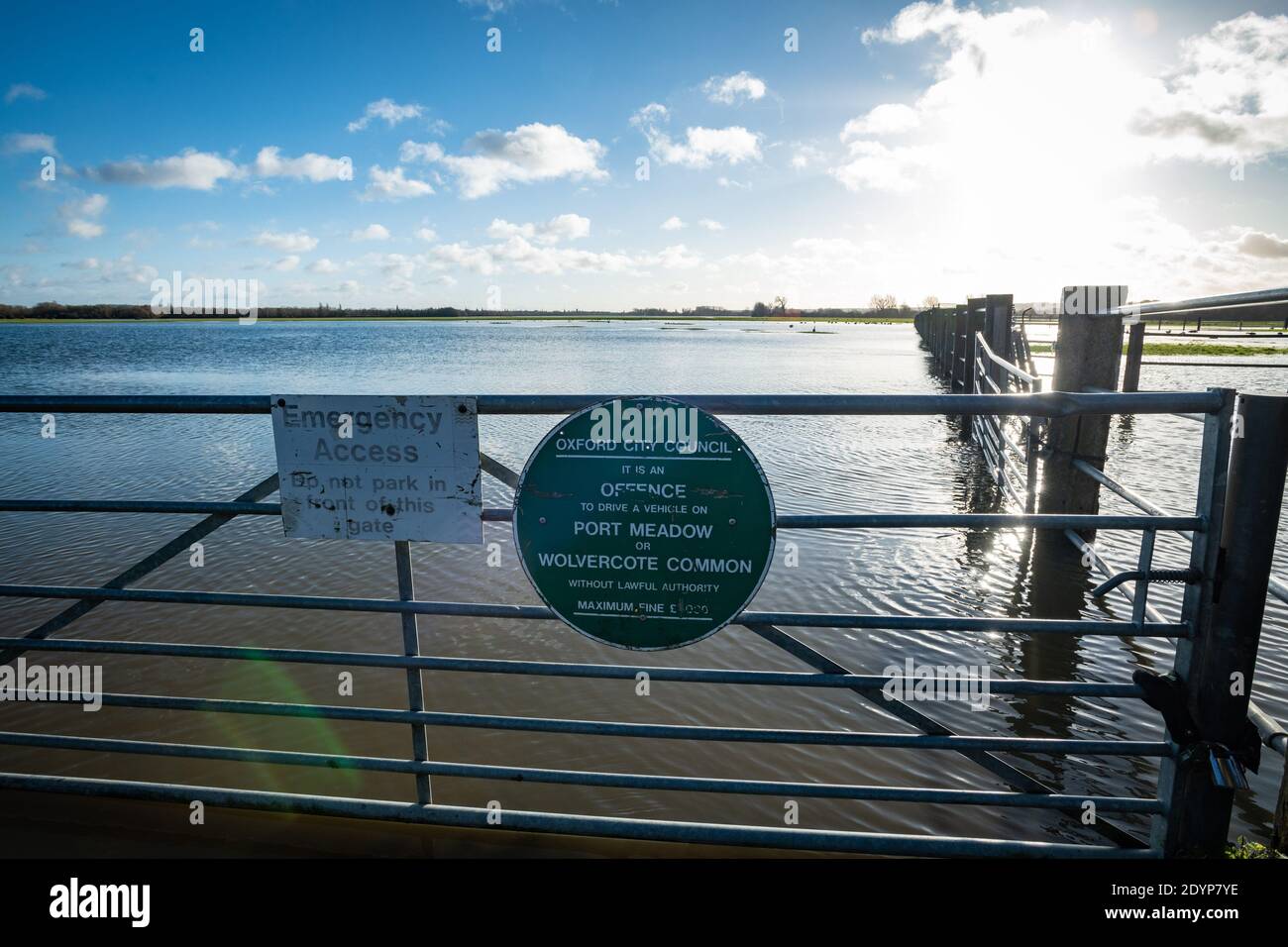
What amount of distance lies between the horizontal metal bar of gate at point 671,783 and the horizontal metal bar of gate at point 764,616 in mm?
598

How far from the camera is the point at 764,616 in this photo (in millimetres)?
2561

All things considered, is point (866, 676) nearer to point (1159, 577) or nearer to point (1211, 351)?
point (1159, 577)

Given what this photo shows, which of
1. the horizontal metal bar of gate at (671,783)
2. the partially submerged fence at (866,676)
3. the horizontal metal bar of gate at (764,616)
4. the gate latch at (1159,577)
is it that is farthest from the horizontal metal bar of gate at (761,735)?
the gate latch at (1159,577)

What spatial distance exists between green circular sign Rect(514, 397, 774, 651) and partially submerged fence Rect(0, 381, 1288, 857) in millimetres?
102

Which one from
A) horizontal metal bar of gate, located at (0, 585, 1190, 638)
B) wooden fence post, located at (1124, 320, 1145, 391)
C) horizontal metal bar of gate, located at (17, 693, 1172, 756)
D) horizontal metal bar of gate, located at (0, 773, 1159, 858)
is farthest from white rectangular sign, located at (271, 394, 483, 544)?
wooden fence post, located at (1124, 320, 1145, 391)

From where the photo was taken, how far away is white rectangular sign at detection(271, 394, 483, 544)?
8.68 feet

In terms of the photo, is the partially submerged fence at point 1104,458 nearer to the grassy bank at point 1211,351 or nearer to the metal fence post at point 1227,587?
the metal fence post at point 1227,587

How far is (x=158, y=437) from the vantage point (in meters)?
14.7

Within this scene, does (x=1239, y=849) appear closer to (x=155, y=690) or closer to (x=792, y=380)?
(x=155, y=690)

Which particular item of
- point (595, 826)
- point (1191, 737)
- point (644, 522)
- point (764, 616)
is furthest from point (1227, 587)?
point (595, 826)

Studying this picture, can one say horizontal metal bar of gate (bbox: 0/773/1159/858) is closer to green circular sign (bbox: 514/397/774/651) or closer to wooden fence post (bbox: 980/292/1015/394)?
green circular sign (bbox: 514/397/774/651)

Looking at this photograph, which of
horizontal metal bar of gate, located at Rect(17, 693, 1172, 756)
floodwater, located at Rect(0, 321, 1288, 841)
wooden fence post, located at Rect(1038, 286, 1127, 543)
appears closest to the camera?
horizontal metal bar of gate, located at Rect(17, 693, 1172, 756)
